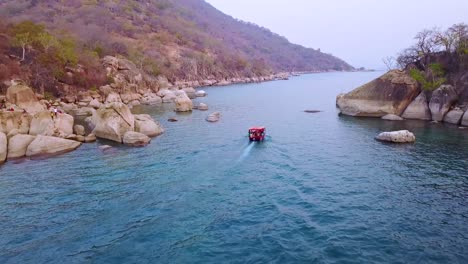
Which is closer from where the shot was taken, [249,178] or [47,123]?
[249,178]

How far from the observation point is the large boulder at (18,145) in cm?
3092

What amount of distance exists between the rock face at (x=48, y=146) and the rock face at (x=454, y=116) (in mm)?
45866

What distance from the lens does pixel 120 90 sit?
245 feet

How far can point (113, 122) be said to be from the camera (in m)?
37.2

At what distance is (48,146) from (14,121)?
6658mm

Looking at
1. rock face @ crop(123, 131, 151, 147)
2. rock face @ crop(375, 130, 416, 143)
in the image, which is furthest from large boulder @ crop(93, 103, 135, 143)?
rock face @ crop(375, 130, 416, 143)

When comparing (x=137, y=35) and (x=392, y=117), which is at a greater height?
(x=137, y=35)

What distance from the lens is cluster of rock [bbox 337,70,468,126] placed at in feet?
148

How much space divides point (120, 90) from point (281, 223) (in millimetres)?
64736

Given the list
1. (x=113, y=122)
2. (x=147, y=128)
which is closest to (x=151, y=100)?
(x=147, y=128)

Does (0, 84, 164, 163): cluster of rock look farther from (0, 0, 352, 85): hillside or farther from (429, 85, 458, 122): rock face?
(0, 0, 352, 85): hillside

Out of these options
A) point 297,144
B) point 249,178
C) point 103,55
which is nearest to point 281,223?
point 249,178

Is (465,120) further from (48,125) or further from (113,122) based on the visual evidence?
(48,125)

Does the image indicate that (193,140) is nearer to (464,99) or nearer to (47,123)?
(47,123)
